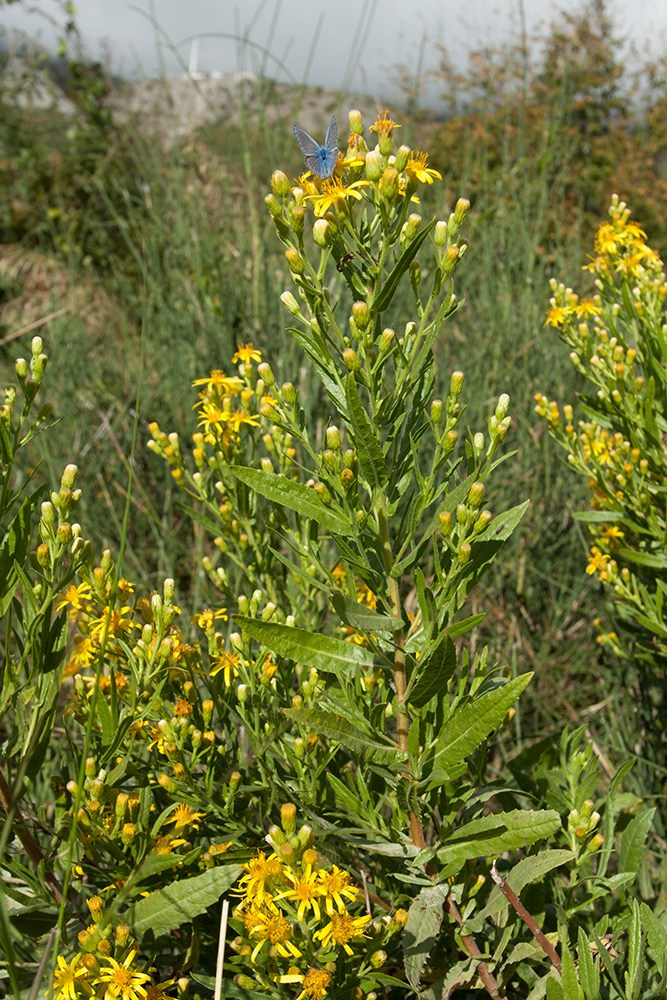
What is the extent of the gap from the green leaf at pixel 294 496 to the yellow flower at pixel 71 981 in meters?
0.84

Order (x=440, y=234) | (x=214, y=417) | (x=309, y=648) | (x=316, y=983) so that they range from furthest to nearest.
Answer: (x=214, y=417) < (x=440, y=234) < (x=309, y=648) < (x=316, y=983)

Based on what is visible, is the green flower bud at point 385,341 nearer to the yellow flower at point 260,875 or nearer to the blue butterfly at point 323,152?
the blue butterfly at point 323,152

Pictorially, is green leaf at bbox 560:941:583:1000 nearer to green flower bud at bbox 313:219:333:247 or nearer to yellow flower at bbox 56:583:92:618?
yellow flower at bbox 56:583:92:618

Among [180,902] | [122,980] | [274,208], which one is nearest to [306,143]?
[274,208]

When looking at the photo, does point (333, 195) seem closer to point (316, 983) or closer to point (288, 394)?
point (288, 394)

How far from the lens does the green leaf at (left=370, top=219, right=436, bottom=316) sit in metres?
1.26

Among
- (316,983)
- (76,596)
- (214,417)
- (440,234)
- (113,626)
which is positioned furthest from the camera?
(214,417)

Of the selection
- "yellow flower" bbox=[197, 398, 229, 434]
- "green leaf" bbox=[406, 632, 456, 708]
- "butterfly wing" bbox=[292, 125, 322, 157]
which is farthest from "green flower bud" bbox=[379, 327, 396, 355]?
"yellow flower" bbox=[197, 398, 229, 434]

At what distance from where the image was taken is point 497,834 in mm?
1322

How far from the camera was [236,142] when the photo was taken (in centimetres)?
573

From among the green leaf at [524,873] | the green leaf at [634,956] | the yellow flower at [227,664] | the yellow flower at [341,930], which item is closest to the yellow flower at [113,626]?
the yellow flower at [227,664]

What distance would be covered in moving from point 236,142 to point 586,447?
177 inches

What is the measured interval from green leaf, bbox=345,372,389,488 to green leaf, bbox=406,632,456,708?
30 centimetres

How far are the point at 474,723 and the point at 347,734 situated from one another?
22 centimetres
